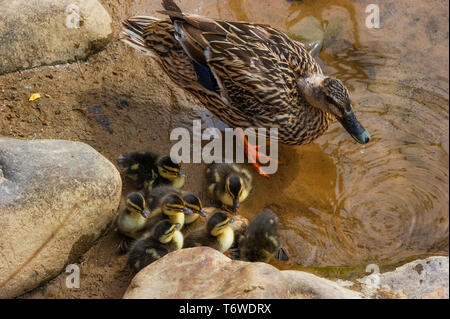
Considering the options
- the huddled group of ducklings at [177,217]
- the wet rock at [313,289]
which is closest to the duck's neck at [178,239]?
the huddled group of ducklings at [177,217]

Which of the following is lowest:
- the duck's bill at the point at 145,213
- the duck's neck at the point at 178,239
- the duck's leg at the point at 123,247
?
the duck's leg at the point at 123,247

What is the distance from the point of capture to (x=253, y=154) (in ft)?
14.5

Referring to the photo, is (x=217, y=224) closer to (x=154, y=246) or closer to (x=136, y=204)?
(x=154, y=246)

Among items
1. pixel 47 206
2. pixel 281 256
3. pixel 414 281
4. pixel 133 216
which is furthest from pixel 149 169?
pixel 414 281

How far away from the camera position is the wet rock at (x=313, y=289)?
286 centimetres

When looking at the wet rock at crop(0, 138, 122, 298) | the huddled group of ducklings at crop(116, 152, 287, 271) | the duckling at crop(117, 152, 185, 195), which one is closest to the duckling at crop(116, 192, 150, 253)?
the huddled group of ducklings at crop(116, 152, 287, 271)

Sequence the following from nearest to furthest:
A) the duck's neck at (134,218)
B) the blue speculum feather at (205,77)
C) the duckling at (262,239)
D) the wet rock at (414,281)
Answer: the wet rock at (414,281)
the duckling at (262,239)
the duck's neck at (134,218)
the blue speculum feather at (205,77)

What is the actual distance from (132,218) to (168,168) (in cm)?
50

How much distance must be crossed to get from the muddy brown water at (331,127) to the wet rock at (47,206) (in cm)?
21

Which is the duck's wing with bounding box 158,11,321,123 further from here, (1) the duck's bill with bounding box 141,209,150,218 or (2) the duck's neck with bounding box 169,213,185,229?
(1) the duck's bill with bounding box 141,209,150,218

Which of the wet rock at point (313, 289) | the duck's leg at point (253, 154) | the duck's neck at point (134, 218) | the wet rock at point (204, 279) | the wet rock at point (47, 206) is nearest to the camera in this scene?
the wet rock at point (204, 279)

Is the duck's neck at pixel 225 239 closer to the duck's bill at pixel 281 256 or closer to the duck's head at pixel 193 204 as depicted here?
the duck's head at pixel 193 204

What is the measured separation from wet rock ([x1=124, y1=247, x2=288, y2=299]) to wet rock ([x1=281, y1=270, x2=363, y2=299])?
0.20 meters
